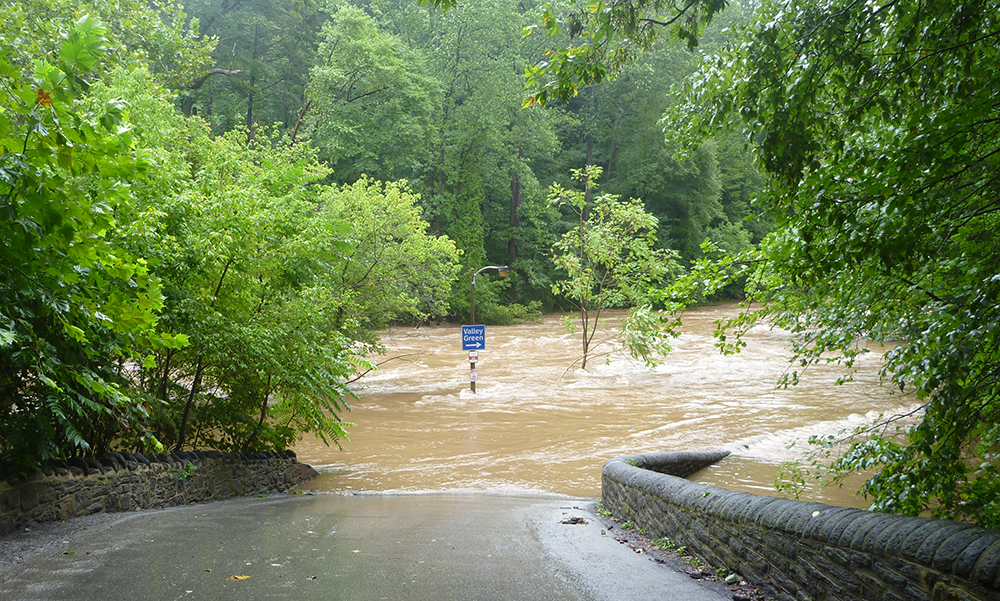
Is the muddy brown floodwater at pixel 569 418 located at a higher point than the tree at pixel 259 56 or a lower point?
lower

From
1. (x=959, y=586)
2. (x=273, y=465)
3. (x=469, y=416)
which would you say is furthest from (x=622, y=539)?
(x=469, y=416)

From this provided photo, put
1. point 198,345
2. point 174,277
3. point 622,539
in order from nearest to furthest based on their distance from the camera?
point 622,539 → point 174,277 → point 198,345

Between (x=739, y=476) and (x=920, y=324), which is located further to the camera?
(x=739, y=476)

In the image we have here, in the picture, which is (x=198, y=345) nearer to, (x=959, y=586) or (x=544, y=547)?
(x=544, y=547)

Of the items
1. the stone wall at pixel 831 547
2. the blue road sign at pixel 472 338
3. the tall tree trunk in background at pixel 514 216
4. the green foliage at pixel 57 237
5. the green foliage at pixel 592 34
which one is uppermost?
the tall tree trunk in background at pixel 514 216

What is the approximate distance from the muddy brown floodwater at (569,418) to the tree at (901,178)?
3507 mm

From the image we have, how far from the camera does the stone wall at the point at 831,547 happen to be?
3121 mm

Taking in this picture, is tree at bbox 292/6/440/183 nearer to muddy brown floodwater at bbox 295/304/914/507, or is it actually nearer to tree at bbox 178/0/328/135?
tree at bbox 178/0/328/135

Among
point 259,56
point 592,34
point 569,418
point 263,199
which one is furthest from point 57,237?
point 259,56

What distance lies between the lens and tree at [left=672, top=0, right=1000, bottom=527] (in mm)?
3961

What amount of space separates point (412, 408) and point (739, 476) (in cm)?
1103

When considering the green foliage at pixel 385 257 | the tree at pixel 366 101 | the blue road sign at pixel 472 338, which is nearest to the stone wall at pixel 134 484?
the blue road sign at pixel 472 338

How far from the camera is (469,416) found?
63.2 feet

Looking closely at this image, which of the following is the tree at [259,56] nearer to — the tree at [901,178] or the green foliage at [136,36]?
the green foliage at [136,36]
